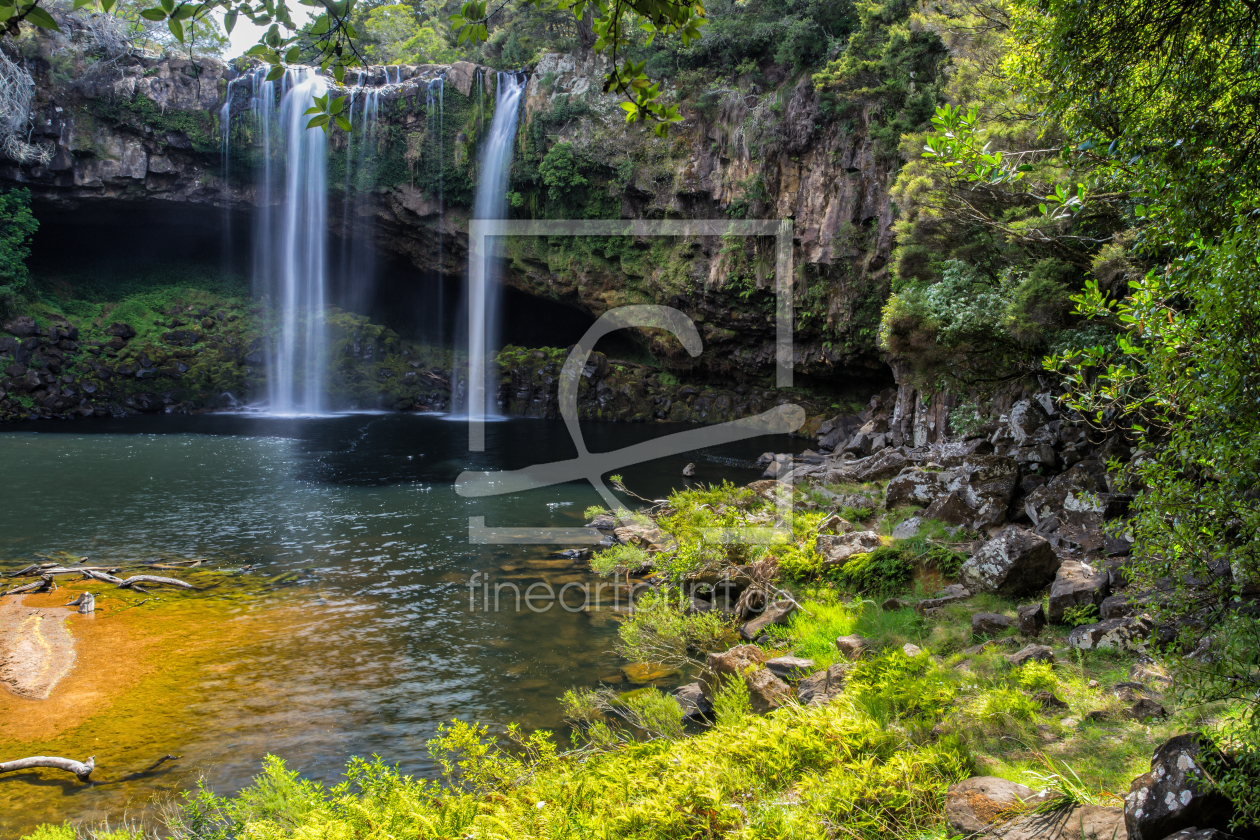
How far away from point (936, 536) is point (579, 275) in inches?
1133

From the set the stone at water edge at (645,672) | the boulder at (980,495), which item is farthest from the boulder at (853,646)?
the boulder at (980,495)

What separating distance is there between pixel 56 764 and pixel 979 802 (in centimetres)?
800

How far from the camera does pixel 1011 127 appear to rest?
35.8 ft

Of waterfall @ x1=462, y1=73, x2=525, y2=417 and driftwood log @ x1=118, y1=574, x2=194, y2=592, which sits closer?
driftwood log @ x1=118, y1=574, x2=194, y2=592

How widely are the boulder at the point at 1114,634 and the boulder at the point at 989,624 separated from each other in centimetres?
70

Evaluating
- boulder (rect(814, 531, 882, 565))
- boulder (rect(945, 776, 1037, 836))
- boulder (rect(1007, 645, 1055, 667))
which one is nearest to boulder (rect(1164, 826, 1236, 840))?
boulder (rect(945, 776, 1037, 836))

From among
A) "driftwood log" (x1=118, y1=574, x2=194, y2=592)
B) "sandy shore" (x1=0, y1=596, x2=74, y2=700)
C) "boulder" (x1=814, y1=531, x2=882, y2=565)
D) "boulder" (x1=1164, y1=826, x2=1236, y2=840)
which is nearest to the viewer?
"boulder" (x1=1164, y1=826, x2=1236, y2=840)

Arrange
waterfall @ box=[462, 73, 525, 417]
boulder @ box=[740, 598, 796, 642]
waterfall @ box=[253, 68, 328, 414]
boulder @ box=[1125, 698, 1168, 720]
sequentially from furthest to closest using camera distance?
waterfall @ box=[253, 68, 328, 414], waterfall @ box=[462, 73, 525, 417], boulder @ box=[740, 598, 796, 642], boulder @ box=[1125, 698, 1168, 720]

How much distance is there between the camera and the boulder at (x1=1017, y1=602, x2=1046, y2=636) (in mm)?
7406

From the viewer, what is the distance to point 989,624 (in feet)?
25.4

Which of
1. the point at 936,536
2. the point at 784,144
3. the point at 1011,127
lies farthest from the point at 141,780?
the point at 784,144

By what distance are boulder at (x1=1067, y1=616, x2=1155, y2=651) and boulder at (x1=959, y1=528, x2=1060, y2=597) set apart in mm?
1458

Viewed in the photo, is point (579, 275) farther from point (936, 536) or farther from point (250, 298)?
point (936, 536)

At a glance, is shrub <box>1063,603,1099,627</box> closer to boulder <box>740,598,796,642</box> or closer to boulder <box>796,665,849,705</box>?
boulder <box>796,665,849,705</box>
